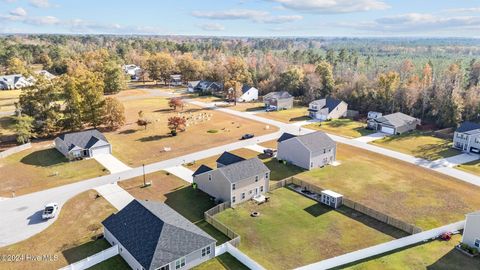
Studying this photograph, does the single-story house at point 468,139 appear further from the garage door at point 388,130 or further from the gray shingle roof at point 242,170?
the gray shingle roof at point 242,170

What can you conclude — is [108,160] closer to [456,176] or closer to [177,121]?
[177,121]

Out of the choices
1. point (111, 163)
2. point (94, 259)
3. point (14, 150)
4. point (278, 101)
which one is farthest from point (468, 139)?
point (14, 150)

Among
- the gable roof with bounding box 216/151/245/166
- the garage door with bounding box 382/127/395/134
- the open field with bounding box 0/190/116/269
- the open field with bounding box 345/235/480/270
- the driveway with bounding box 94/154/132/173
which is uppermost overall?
the gable roof with bounding box 216/151/245/166

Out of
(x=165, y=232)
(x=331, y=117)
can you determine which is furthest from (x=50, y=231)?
(x=331, y=117)

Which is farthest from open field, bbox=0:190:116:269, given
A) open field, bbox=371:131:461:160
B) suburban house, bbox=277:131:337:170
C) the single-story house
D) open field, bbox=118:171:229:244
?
the single-story house

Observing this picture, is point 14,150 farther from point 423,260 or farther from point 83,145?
point 423,260

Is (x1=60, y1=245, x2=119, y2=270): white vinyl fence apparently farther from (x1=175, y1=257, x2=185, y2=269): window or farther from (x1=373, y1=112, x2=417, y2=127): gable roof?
(x1=373, y1=112, x2=417, y2=127): gable roof
